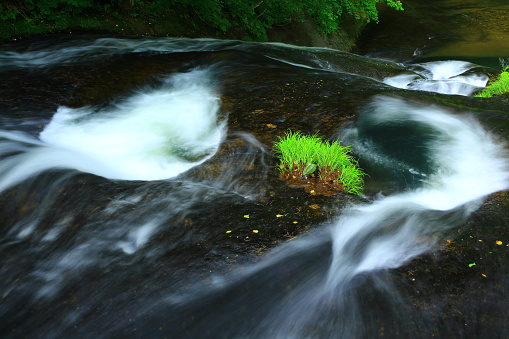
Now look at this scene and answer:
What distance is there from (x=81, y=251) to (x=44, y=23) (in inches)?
310

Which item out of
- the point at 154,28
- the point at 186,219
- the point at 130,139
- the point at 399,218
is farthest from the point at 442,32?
the point at 186,219

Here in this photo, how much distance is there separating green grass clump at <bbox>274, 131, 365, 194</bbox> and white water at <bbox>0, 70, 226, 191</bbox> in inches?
40.4

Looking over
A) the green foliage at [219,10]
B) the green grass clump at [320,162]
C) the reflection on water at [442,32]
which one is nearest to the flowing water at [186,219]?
the green grass clump at [320,162]

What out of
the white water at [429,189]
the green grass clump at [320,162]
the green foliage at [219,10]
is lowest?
the white water at [429,189]

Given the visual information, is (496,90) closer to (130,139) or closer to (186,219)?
(130,139)

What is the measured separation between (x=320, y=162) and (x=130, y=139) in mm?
2792

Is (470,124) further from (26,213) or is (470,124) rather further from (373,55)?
(373,55)

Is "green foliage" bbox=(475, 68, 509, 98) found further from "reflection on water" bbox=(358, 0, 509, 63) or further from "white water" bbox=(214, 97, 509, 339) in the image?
"reflection on water" bbox=(358, 0, 509, 63)

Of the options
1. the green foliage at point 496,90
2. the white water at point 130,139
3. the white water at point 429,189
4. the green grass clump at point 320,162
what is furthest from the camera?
the green foliage at point 496,90

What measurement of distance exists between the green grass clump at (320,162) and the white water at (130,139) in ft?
3.37

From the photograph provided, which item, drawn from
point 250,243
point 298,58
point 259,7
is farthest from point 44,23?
point 250,243

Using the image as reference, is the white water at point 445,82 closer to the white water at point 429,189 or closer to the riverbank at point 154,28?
the white water at point 429,189

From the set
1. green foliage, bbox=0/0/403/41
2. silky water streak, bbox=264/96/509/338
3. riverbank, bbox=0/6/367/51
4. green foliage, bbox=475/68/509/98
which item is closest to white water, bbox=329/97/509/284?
silky water streak, bbox=264/96/509/338

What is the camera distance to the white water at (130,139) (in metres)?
5.18
